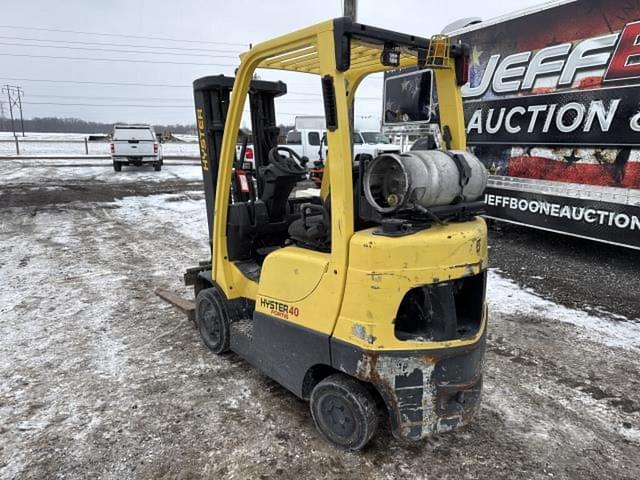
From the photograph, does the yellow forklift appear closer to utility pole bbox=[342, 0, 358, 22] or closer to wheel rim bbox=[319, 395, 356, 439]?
wheel rim bbox=[319, 395, 356, 439]

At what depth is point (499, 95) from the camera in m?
7.50


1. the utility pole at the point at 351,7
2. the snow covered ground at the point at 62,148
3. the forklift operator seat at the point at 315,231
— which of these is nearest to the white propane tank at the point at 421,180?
the forklift operator seat at the point at 315,231

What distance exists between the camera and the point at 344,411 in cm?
276

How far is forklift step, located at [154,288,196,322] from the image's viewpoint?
14.8ft

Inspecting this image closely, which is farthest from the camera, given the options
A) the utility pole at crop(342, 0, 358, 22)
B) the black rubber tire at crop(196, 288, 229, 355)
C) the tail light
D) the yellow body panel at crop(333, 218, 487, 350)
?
the utility pole at crop(342, 0, 358, 22)

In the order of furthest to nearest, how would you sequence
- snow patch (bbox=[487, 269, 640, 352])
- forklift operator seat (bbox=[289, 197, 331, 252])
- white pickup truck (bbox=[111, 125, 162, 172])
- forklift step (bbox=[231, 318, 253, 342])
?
white pickup truck (bbox=[111, 125, 162, 172]) → snow patch (bbox=[487, 269, 640, 352]) → forklift step (bbox=[231, 318, 253, 342]) → forklift operator seat (bbox=[289, 197, 331, 252])

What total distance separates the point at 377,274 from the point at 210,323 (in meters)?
2.12

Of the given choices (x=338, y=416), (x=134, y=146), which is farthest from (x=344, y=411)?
(x=134, y=146)

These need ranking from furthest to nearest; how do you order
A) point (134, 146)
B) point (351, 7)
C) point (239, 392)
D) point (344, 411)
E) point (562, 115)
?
point (134, 146)
point (351, 7)
point (562, 115)
point (239, 392)
point (344, 411)

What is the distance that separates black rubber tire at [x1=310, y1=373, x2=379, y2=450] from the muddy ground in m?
0.11

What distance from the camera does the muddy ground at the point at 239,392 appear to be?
276cm

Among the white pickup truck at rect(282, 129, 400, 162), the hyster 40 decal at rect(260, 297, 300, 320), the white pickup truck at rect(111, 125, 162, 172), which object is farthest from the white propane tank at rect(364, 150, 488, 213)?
the white pickup truck at rect(111, 125, 162, 172)

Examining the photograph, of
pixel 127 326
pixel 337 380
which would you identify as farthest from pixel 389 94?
pixel 337 380

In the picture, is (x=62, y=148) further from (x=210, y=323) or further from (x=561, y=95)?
(x=210, y=323)
